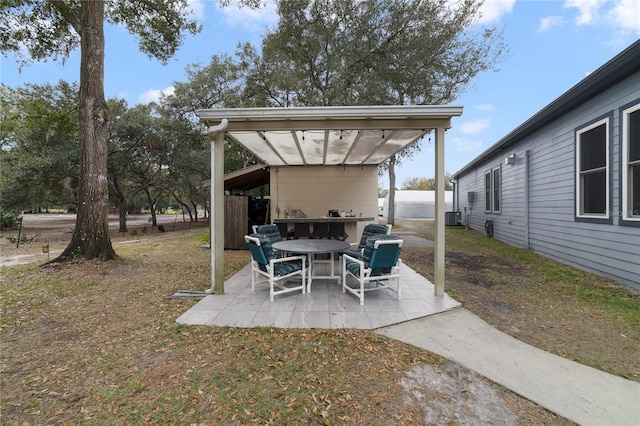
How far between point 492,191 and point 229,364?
455 inches

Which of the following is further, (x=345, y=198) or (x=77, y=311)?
(x=345, y=198)

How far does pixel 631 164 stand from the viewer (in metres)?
4.20

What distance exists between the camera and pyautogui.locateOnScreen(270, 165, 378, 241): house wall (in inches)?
343

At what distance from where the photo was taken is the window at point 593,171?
4.80 meters

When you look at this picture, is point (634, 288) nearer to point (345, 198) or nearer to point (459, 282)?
point (459, 282)

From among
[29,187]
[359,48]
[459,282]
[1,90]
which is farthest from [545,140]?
[1,90]

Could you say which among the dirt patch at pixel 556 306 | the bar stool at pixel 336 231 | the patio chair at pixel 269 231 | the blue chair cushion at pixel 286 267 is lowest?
the dirt patch at pixel 556 306

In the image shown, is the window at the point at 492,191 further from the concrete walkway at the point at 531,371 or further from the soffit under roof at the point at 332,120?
the concrete walkway at the point at 531,371

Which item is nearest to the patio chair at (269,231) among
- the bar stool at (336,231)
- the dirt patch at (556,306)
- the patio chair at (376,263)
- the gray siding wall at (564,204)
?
the patio chair at (376,263)

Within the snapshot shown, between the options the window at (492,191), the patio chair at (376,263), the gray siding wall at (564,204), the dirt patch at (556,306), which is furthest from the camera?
the window at (492,191)

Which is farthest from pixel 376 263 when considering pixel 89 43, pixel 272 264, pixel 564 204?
pixel 89 43

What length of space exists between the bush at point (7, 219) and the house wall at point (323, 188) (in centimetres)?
1489

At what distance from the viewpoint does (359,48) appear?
9781mm

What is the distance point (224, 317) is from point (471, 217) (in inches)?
545
